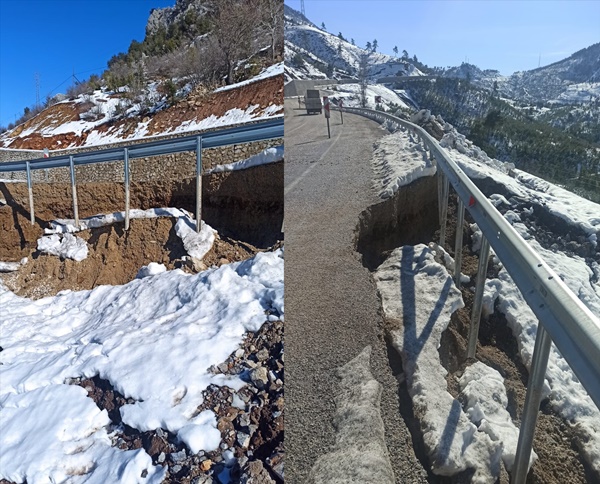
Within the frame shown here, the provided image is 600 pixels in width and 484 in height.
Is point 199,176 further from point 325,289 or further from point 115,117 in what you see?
point 115,117

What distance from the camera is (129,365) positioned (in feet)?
3.75

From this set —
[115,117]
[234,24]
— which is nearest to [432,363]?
[234,24]

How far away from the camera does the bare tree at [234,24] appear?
4.06 ft

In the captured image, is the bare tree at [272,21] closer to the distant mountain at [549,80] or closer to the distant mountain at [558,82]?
the distant mountain at [549,80]

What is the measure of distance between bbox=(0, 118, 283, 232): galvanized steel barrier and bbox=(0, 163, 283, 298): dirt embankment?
76mm

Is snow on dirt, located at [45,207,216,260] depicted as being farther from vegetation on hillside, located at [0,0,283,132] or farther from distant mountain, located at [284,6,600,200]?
distant mountain, located at [284,6,600,200]

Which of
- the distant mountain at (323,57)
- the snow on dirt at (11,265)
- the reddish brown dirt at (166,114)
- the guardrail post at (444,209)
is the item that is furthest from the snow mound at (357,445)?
the snow on dirt at (11,265)

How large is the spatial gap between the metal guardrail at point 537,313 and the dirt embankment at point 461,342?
35mm

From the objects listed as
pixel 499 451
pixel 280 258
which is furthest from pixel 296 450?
pixel 280 258

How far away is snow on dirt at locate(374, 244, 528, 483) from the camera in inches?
22.7

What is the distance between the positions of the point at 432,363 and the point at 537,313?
238 millimetres

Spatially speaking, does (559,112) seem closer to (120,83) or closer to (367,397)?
(367,397)

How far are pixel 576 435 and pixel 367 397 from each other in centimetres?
29

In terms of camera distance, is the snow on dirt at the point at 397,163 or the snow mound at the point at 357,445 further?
the snow on dirt at the point at 397,163
